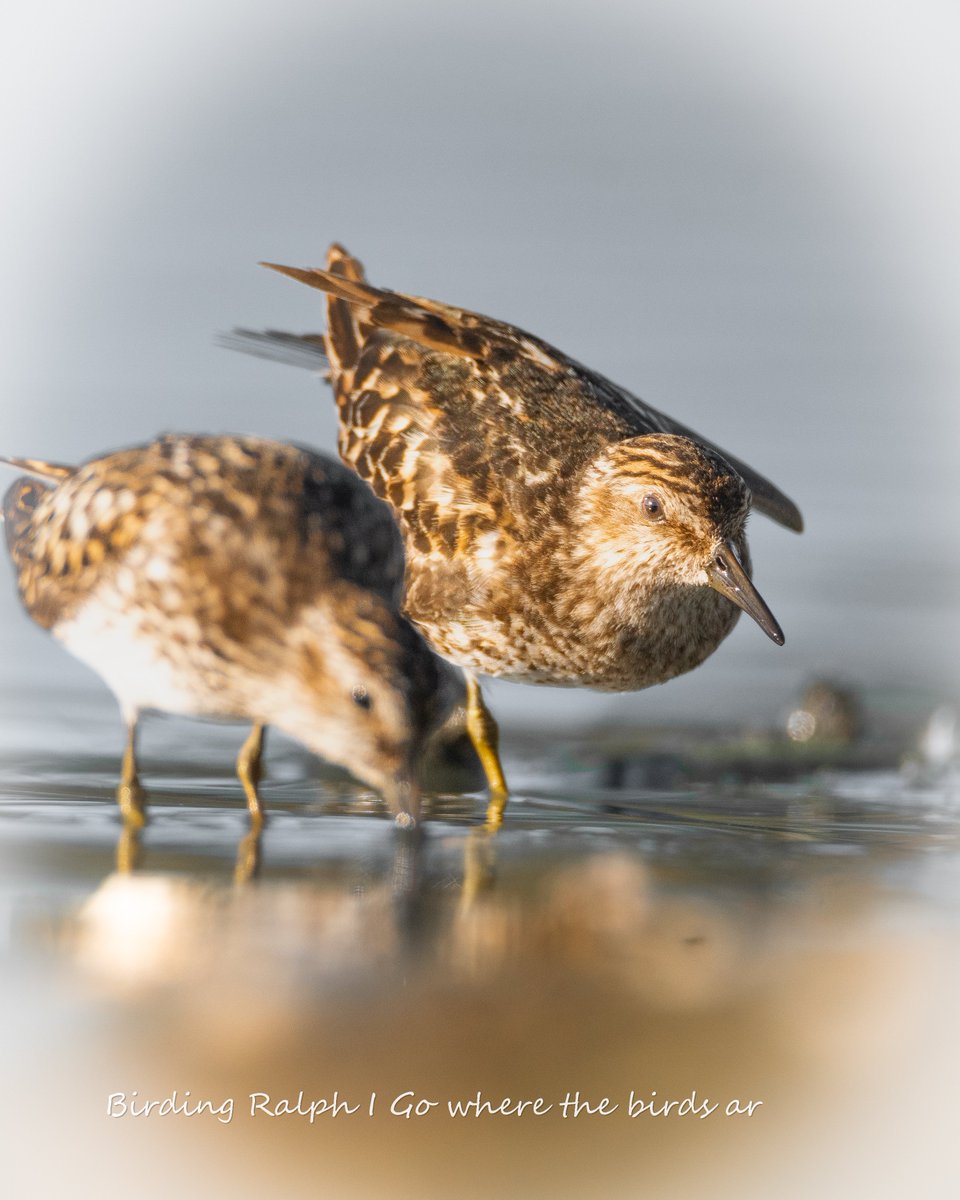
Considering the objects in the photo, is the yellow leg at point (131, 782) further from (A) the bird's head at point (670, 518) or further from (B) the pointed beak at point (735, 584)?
(B) the pointed beak at point (735, 584)

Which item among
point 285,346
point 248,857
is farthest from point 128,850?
point 285,346

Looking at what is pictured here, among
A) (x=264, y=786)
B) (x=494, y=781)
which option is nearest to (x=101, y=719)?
(x=264, y=786)

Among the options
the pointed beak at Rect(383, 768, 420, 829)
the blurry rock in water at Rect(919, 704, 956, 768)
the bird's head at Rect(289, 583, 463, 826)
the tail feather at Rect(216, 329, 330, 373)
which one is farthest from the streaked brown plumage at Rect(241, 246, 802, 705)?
the blurry rock in water at Rect(919, 704, 956, 768)

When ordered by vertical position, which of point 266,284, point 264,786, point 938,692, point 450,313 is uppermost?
point 266,284

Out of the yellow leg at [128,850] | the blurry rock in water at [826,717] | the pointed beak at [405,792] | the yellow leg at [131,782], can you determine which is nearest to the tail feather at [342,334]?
the yellow leg at [131,782]

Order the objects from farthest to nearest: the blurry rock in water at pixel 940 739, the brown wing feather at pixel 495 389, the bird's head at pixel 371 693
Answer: the blurry rock in water at pixel 940 739, the brown wing feather at pixel 495 389, the bird's head at pixel 371 693

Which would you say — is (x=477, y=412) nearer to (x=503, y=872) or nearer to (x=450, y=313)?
(x=450, y=313)

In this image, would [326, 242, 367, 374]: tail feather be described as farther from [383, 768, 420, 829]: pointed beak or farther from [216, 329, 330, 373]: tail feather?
[383, 768, 420, 829]: pointed beak
